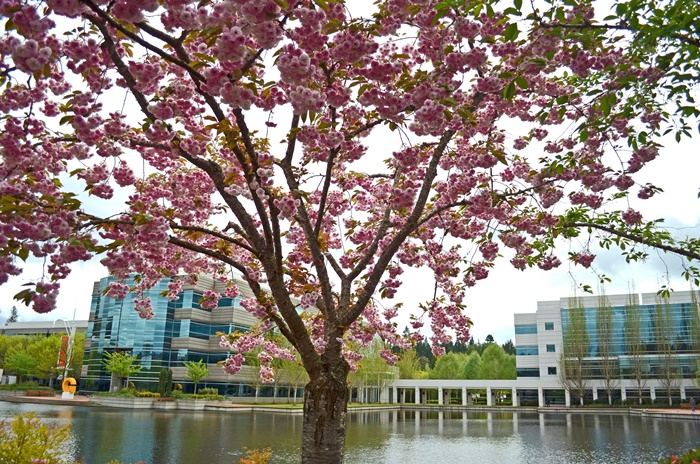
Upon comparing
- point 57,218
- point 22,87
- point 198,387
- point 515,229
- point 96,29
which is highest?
point 96,29

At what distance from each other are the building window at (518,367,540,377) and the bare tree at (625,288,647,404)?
10551 millimetres

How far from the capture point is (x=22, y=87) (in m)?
5.00

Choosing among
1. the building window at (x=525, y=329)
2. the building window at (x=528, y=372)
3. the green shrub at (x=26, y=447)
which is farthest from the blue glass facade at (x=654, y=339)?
the green shrub at (x=26, y=447)

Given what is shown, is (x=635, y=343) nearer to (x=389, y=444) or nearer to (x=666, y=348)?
(x=666, y=348)

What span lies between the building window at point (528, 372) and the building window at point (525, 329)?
176 inches

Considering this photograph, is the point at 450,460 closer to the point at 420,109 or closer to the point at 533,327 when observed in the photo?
the point at 420,109

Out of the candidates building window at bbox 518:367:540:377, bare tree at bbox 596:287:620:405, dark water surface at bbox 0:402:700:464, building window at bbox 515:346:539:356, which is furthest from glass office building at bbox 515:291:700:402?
dark water surface at bbox 0:402:700:464

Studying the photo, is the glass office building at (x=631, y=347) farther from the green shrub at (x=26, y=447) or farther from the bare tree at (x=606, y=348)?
the green shrub at (x=26, y=447)

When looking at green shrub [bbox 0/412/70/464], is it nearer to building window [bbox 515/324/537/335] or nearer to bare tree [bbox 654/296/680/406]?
bare tree [bbox 654/296/680/406]

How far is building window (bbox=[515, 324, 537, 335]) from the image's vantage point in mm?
65188

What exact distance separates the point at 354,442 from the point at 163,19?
55.7ft

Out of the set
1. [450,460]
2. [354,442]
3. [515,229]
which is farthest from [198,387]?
[515,229]

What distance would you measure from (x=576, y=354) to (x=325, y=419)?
5818 cm

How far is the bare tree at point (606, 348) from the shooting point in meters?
55.6
